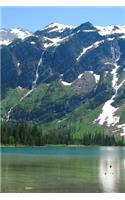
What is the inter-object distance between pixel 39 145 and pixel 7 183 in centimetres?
9461

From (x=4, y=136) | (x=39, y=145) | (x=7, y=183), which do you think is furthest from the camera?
(x=39, y=145)

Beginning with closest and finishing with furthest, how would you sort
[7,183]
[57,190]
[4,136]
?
[57,190]
[7,183]
[4,136]
